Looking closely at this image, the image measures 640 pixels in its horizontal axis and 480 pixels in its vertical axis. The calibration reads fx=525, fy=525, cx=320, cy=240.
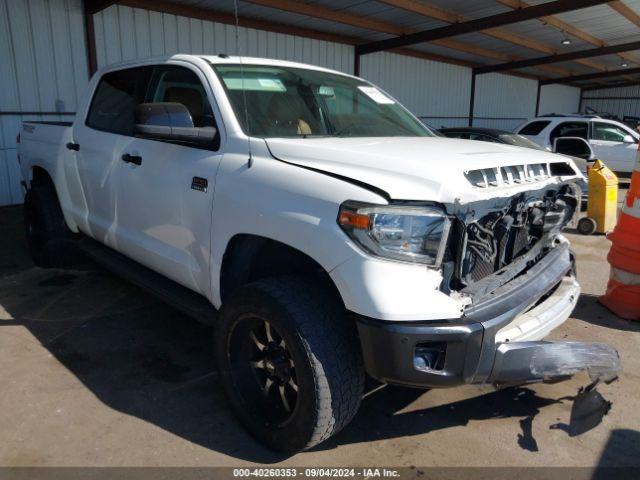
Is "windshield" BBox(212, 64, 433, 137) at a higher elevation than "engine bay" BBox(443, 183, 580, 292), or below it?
higher

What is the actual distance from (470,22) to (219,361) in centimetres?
1196

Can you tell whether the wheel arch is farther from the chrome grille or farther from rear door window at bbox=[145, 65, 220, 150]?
the chrome grille

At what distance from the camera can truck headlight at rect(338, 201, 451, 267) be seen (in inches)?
86.0

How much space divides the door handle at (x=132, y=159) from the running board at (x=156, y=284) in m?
0.78

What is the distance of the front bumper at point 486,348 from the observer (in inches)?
84.8

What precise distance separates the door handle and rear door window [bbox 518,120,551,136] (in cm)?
1072

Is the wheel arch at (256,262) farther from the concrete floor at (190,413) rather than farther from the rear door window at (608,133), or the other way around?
the rear door window at (608,133)

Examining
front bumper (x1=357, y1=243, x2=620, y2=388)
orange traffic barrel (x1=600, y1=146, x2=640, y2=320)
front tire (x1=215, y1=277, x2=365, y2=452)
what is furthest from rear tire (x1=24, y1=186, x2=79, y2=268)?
orange traffic barrel (x1=600, y1=146, x2=640, y2=320)

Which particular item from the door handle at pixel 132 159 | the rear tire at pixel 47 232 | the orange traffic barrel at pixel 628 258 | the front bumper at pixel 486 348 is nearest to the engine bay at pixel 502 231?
the front bumper at pixel 486 348

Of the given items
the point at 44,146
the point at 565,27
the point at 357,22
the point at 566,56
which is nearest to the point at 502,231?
the point at 44,146

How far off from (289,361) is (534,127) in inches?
455

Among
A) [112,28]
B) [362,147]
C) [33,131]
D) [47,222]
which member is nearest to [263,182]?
[362,147]

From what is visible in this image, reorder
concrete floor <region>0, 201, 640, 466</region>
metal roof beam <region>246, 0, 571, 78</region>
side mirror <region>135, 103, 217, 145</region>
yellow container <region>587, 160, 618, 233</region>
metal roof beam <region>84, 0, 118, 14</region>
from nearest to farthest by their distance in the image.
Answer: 1. concrete floor <region>0, 201, 640, 466</region>
2. side mirror <region>135, 103, 217, 145</region>
3. yellow container <region>587, 160, 618, 233</region>
4. metal roof beam <region>84, 0, 118, 14</region>
5. metal roof beam <region>246, 0, 571, 78</region>

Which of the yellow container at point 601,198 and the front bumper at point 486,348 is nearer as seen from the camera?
the front bumper at point 486,348
